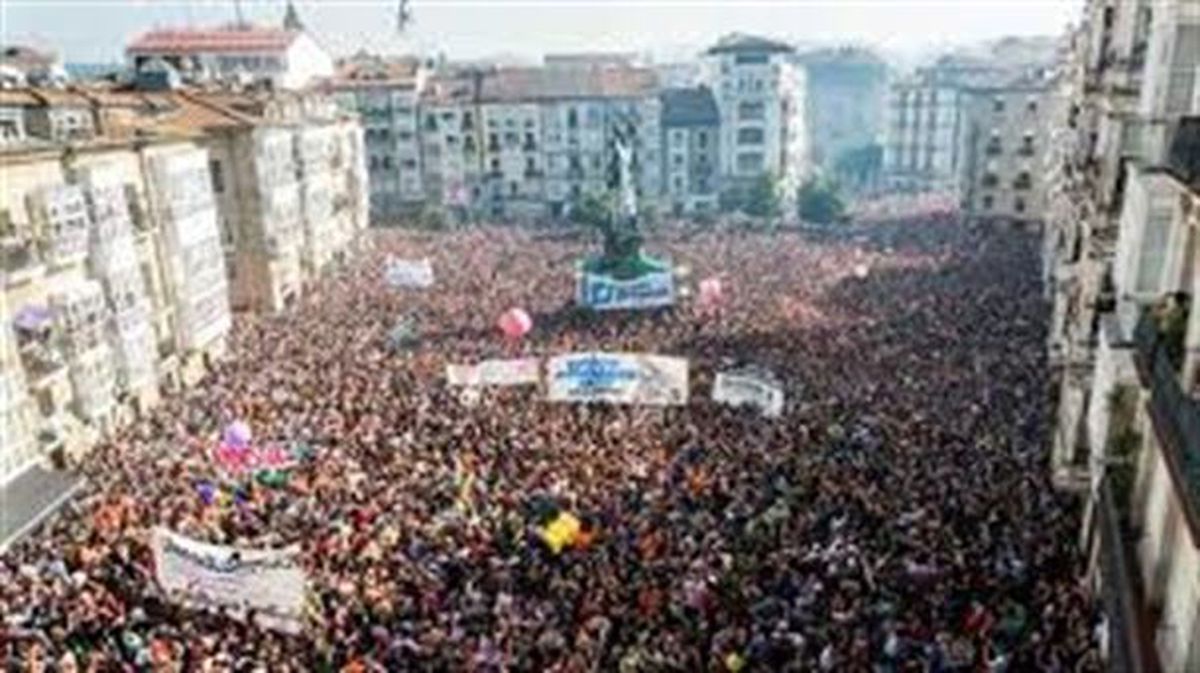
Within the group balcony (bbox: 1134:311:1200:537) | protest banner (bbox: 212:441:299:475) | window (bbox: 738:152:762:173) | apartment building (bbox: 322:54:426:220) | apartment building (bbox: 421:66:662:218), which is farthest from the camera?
window (bbox: 738:152:762:173)

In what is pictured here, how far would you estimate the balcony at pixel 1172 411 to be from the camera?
13577 millimetres

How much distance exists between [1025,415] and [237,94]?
4207 centimetres

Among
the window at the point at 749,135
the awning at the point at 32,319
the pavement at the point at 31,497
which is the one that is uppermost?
the awning at the point at 32,319

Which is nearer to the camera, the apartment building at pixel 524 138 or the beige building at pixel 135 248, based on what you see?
the beige building at pixel 135 248

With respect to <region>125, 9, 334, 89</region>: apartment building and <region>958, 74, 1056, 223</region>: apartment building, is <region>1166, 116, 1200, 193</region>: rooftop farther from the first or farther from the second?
<region>125, 9, 334, 89</region>: apartment building

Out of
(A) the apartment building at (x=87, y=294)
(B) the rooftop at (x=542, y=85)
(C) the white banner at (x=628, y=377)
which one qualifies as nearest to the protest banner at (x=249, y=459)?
(A) the apartment building at (x=87, y=294)

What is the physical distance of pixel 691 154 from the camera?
357 ft

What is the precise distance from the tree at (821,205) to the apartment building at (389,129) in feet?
105

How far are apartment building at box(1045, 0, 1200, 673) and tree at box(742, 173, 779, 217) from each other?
66410 mm

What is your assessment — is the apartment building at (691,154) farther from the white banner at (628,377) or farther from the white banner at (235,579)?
the white banner at (235,579)

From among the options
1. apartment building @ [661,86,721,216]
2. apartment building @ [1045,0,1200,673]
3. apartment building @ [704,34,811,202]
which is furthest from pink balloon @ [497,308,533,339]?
apartment building @ [704,34,811,202]

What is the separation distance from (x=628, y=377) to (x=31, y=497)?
620 inches

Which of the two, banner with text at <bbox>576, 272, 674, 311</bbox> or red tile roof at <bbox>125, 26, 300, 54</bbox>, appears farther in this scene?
red tile roof at <bbox>125, 26, 300, 54</bbox>

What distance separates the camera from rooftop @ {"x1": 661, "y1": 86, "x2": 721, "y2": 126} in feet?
356
